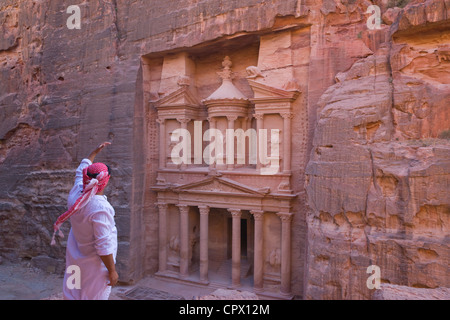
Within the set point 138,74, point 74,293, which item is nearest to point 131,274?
point 138,74

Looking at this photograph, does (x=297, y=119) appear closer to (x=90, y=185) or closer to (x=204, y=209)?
(x=204, y=209)

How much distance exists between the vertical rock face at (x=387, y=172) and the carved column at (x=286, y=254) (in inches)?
128

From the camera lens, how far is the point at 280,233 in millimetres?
11141

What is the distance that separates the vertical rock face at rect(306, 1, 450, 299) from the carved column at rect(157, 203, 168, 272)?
272 inches

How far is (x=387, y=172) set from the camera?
6.46 meters

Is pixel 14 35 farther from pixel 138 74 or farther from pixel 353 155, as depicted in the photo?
pixel 353 155

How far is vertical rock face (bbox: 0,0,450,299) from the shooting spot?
21.0 feet

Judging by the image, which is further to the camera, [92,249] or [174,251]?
[174,251]

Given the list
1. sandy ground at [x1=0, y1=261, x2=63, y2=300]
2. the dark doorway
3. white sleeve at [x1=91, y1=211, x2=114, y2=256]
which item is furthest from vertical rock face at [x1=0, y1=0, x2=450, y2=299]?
white sleeve at [x1=91, y1=211, x2=114, y2=256]

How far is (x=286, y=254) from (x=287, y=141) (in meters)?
3.67

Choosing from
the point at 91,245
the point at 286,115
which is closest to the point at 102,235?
the point at 91,245

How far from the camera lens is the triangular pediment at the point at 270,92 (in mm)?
10516

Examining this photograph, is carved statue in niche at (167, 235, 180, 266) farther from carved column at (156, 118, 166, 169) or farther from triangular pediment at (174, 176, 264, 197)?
carved column at (156, 118, 166, 169)

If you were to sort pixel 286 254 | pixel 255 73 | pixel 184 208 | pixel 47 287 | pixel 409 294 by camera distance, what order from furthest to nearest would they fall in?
pixel 184 208
pixel 47 287
pixel 255 73
pixel 286 254
pixel 409 294
